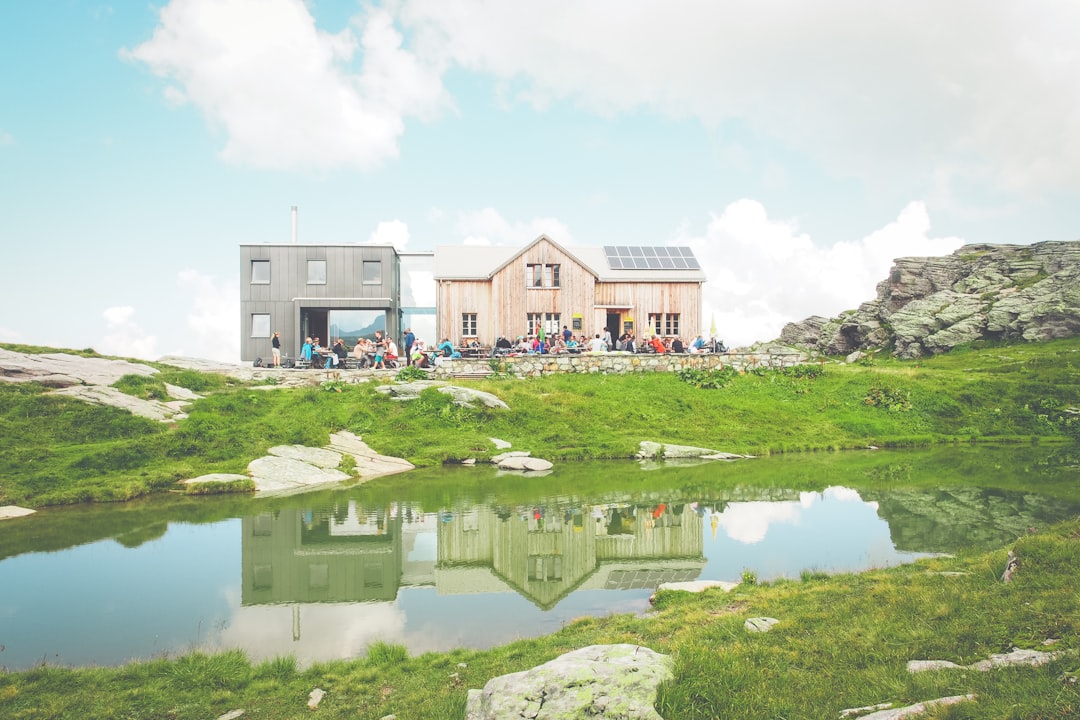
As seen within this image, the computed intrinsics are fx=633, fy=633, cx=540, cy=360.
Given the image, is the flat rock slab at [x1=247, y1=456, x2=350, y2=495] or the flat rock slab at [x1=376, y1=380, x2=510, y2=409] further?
the flat rock slab at [x1=376, y1=380, x2=510, y2=409]

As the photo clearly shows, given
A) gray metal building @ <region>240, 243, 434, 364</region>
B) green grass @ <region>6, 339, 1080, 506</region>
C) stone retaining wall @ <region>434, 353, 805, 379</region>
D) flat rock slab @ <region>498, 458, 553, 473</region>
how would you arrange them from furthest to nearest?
gray metal building @ <region>240, 243, 434, 364</region> → stone retaining wall @ <region>434, 353, 805, 379</region> → flat rock slab @ <region>498, 458, 553, 473</region> → green grass @ <region>6, 339, 1080, 506</region>

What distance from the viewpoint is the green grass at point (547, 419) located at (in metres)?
20.7

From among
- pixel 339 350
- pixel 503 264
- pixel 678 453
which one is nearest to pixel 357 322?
pixel 339 350

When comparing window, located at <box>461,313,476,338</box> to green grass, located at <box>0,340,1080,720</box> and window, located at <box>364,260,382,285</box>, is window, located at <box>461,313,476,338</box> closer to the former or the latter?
window, located at <box>364,260,382,285</box>

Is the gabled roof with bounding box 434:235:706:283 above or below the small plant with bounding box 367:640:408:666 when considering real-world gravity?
above

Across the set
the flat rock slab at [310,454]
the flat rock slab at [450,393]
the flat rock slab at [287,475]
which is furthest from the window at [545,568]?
the flat rock slab at [450,393]

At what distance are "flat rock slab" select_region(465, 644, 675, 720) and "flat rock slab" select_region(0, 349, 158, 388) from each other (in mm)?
27236

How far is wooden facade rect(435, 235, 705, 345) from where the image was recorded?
42.3m

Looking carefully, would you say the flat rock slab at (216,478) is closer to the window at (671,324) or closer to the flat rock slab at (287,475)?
the flat rock slab at (287,475)

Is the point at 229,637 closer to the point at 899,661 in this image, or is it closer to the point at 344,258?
the point at 899,661

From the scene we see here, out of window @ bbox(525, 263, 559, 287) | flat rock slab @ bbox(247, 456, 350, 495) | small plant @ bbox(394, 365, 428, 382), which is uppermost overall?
window @ bbox(525, 263, 559, 287)

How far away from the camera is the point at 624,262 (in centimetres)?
4531

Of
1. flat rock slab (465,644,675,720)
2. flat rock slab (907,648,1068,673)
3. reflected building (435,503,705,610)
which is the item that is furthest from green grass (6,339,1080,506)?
flat rock slab (907,648,1068,673)

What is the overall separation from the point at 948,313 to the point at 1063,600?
161ft
